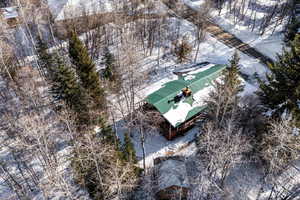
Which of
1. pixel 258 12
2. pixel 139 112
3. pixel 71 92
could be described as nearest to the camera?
pixel 139 112

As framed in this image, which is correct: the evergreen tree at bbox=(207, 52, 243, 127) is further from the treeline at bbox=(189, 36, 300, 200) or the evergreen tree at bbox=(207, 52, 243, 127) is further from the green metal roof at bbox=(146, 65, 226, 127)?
the green metal roof at bbox=(146, 65, 226, 127)

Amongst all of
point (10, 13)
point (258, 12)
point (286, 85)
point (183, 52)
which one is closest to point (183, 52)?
point (183, 52)

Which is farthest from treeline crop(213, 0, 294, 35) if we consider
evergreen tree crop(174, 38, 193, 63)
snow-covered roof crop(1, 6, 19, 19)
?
snow-covered roof crop(1, 6, 19, 19)

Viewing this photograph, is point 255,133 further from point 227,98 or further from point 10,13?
point 10,13

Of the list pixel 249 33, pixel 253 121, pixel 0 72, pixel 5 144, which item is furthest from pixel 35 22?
pixel 249 33

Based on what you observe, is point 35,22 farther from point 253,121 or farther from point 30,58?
point 253,121

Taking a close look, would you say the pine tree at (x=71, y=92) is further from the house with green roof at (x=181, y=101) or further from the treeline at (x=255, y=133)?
the treeline at (x=255, y=133)

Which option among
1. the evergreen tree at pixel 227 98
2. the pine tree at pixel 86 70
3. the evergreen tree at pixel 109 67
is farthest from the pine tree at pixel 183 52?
the pine tree at pixel 86 70
